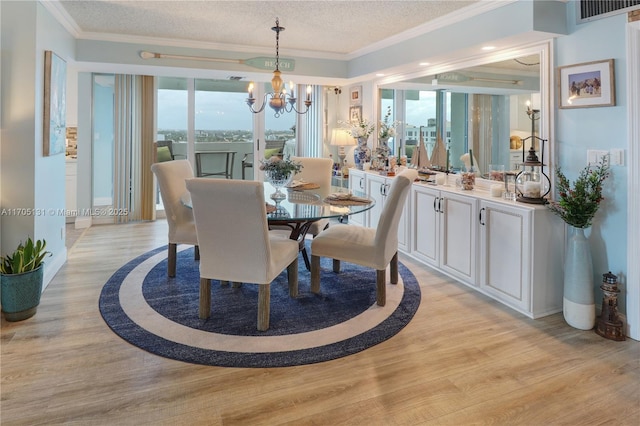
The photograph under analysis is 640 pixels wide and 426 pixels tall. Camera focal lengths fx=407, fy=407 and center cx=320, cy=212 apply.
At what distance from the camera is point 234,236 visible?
259cm

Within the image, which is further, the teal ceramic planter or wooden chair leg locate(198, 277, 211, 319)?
wooden chair leg locate(198, 277, 211, 319)

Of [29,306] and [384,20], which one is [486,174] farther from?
[29,306]

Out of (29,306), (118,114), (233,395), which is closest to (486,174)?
(233,395)

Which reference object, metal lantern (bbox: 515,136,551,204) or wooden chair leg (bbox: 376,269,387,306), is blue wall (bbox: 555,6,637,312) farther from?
wooden chair leg (bbox: 376,269,387,306)

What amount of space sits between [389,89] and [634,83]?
305 centimetres

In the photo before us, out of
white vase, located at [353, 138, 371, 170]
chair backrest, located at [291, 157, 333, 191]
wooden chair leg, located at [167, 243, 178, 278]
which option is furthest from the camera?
white vase, located at [353, 138, 371, 170]

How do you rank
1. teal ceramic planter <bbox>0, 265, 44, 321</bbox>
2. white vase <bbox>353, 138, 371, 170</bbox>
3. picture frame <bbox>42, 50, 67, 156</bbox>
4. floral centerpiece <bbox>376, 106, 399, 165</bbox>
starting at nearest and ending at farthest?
teal ceramic planter <bbox>0, 265, 44, 321</bbox> < picture frame <bbox>42, 50, 67, 156</bbox> < floral centerpiece <bbox>376, 106, 399, 165</bbox> < white vase <bbox>353, 138, 371, 170</bbox>

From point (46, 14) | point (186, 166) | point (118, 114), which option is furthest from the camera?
point (118, 114)

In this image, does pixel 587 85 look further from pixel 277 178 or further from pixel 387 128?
pixel 387 128

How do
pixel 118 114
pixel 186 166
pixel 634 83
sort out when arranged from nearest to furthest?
pixel 634 83 < pixel 186 166 < pixel 118 114

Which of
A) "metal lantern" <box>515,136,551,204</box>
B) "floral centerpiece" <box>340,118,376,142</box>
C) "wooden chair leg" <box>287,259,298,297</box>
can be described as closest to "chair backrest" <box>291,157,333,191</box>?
"floral centerpiece" <box>340,118,376,142</box>

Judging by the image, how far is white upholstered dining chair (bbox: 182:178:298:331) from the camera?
2.44 metres

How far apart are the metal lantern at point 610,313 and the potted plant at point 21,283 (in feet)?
12.8

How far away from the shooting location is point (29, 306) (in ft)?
9.35
